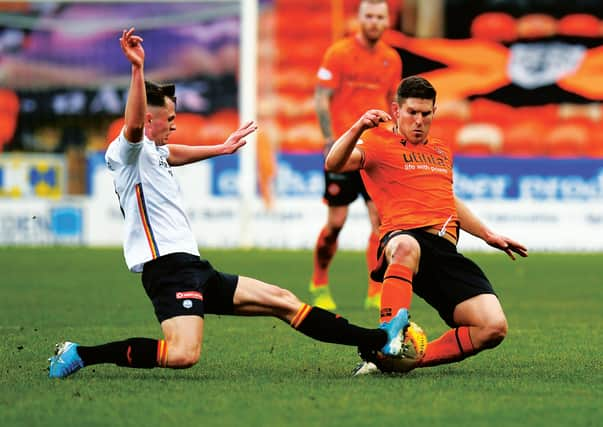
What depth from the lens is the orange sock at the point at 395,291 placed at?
19.8 ft

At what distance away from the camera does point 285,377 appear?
601cm

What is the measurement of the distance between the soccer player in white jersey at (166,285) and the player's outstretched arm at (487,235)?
907 mm

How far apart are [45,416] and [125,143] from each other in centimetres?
145

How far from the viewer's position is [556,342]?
7578 mm

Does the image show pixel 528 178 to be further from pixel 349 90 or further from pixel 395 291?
pixel 395 291

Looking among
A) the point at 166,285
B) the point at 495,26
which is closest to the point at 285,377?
the point at 166,285

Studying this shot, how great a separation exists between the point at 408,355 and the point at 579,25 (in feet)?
47.8

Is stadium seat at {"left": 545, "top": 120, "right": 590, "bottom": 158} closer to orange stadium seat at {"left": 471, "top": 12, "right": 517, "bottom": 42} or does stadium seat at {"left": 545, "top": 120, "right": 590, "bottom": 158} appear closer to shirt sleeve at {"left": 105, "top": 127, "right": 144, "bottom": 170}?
orange stadium seat at {"left": 471, "top": 12, "right": 517, "bottom": 42}

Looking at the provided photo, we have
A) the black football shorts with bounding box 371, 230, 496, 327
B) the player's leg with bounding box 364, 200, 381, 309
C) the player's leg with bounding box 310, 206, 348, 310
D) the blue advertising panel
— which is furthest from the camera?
the blue advertising panel

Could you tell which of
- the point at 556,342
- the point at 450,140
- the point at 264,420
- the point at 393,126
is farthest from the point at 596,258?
the point at 264,420

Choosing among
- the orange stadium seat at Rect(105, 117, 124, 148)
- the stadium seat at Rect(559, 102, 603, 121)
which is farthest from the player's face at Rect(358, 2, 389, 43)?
the orange stadium seat at Rect(105, 117, 124, 148)

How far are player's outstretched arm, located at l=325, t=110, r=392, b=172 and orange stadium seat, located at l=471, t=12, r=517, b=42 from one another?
13.5 meters

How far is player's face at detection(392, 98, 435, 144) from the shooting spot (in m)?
6.39

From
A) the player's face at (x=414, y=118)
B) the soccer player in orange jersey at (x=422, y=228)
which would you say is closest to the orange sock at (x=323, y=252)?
the soccer player in orange jersey at (x=422, y=228)
